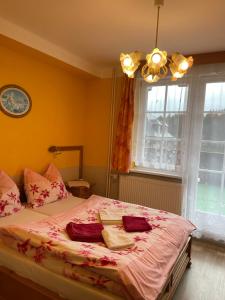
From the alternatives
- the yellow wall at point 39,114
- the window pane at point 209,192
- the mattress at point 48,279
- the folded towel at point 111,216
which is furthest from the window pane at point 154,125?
the mattress at point 48,279

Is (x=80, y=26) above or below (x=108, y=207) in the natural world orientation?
above

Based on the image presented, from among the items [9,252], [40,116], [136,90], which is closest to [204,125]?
[136,90]

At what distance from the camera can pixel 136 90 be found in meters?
3.63

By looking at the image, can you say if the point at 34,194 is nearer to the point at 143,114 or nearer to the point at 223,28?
the point at 143,114

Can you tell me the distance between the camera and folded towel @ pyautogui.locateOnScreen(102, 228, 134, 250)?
1.77 metres

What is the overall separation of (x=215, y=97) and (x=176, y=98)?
0.53 meters

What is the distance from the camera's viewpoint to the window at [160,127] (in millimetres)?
3357

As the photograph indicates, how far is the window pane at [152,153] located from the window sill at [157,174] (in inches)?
4.1

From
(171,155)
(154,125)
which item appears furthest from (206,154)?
(154,125)

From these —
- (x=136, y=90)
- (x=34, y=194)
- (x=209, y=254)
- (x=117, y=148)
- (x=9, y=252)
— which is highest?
(x=136, y=90)

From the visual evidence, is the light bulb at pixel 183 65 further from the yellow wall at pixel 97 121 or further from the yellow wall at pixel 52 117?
the yellow wall at pixel 97 121

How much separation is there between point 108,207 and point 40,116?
5.32 feet

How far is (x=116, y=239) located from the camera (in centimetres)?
186

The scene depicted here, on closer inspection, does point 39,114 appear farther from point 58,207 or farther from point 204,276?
point 204,276
